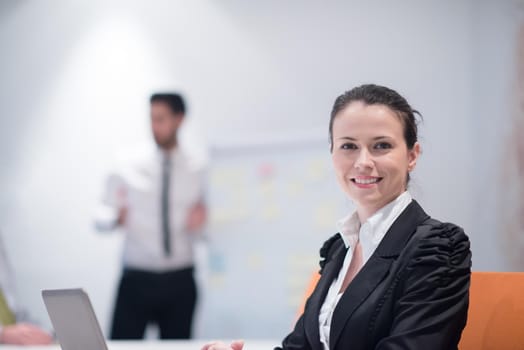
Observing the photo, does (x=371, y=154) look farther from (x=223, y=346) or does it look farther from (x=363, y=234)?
(x=223, y=346)

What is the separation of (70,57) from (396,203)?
4.10m

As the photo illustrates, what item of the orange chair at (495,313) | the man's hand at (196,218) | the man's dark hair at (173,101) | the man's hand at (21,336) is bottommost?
the man's hand at (21,336)

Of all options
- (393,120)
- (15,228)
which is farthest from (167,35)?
(393,120)

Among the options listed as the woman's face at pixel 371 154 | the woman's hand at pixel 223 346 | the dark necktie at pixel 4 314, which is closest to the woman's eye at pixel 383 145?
the woman's face at pixel 371 154

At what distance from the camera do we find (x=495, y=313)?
6.53ft

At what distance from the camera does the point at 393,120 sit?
200 cm

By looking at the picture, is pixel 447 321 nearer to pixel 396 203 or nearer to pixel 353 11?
pixel 396 203

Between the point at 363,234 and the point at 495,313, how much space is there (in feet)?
1.30

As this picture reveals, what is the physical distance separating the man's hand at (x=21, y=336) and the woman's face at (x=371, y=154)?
1.66m

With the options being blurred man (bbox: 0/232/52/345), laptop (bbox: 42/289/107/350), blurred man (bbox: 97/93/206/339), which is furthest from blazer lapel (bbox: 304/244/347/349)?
blurred man (bbox: 97/93/206/339)

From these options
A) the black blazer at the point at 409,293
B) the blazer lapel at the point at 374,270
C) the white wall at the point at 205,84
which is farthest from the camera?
the white wall at the point at 205,84

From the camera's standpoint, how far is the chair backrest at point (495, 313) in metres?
1.95

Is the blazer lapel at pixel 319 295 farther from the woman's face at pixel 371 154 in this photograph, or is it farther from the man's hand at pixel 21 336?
the man's hand at pixel 21 336

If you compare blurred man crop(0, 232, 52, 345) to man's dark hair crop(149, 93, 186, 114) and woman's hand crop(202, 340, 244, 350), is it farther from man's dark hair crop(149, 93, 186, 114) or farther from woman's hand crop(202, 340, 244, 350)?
man's dark hair crop(149, 93, 186, 114)
